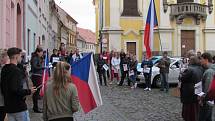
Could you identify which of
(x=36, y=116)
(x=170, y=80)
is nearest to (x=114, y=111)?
(x=36, y=116)

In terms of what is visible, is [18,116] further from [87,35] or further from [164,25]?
[87,35]

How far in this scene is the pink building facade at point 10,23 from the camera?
46.8 ft

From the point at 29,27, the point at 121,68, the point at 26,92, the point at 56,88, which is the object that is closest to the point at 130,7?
the point at 29,27

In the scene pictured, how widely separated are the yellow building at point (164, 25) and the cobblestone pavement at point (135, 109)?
72.1 ft

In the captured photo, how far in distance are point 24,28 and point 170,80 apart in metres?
7.34

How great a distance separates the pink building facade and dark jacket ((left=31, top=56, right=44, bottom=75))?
2.40 meters

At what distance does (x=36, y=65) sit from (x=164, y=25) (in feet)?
95.6

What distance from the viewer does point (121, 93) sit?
59.9 ft

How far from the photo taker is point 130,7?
39750mm

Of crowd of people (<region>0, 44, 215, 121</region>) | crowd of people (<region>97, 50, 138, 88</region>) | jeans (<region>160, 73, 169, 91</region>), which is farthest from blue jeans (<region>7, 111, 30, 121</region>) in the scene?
crowd of people (<region>97, 50, 138, 88</region>)

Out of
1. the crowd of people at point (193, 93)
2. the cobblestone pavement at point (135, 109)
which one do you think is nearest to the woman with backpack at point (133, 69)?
the cobblestone pavement at point (135, 109)

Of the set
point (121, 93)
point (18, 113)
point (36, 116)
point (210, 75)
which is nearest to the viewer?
point (18, 113)

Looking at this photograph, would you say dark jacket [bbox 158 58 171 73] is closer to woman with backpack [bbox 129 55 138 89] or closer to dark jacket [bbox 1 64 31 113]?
woman with backpack [bbox 129 55 138 89]

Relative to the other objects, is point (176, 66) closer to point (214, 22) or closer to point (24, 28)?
point (24, 28)
